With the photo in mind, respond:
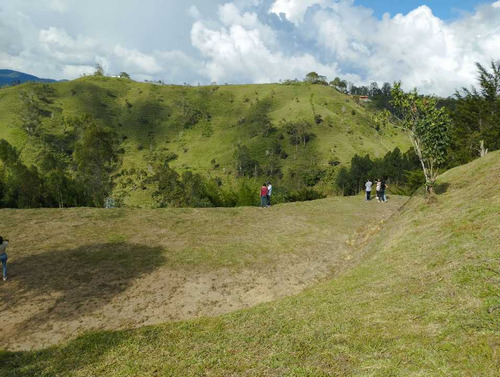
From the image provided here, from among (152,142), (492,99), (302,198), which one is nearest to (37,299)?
(302,198)

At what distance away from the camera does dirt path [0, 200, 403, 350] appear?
10.3 m

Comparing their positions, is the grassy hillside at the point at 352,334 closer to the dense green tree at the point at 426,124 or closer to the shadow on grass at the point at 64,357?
the shadow on grass at the point at 64,357

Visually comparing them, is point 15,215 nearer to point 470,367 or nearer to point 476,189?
point 470,367

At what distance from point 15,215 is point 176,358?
1867cm

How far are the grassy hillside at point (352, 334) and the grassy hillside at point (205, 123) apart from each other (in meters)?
70.6

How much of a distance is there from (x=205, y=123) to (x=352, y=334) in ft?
410

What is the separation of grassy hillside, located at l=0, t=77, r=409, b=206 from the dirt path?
63810 millimetres

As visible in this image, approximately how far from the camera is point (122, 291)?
1233 centimetres

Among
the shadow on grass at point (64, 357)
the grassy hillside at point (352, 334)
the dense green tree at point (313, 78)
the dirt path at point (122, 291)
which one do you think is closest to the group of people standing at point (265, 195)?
the dirt path at point (122, 291)

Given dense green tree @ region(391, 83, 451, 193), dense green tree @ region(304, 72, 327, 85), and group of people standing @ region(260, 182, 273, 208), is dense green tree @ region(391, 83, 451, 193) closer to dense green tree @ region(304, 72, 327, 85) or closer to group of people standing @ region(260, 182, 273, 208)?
group of people standing @ region(260, 182, 273, 208)

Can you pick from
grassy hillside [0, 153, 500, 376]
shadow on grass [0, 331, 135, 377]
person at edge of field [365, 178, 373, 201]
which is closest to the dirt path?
shadow on grass [0, 331, 135, 377]

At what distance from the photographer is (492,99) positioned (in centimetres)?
4741

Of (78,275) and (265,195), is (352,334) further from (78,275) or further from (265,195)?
(265,195)

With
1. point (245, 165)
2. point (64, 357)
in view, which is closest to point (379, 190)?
point (64, 357)
